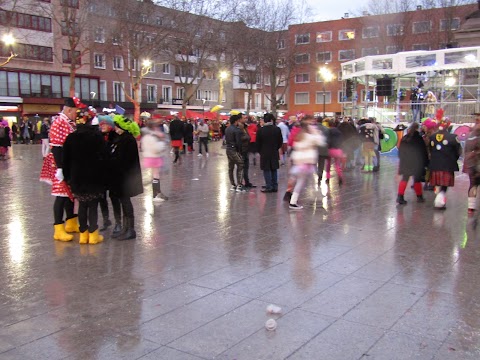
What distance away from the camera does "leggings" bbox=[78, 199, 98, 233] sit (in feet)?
19.8

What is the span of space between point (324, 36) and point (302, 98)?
29.2 ft

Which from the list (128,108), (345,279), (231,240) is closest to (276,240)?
(231,240)

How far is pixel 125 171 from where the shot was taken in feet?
20.8

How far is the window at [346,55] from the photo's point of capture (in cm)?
6334

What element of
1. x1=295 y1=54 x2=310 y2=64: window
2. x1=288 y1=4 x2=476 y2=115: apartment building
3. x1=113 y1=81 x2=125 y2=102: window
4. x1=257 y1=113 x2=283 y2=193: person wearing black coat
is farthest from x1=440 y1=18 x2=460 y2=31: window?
x1=257 y1=113 x2=283 y2=193: person wearing black coat

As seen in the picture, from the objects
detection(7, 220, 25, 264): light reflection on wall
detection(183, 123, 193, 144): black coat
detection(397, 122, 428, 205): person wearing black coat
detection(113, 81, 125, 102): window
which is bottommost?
detection(7, 220, 25, 264): light reflection on wall

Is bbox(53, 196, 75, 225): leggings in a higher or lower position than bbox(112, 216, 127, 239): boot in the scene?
higher

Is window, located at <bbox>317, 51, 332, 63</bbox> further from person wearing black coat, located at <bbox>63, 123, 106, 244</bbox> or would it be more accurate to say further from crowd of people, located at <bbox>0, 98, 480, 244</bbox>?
person wearing black coat, located at <bbox>63, 123, 106, 244</bbox>

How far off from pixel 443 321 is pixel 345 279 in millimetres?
1170

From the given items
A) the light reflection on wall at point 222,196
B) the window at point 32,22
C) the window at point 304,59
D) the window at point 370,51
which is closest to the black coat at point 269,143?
the light reflection on wall at point 222,196

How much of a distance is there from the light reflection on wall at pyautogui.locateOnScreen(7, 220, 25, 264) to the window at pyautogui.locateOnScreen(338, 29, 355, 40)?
195 feet

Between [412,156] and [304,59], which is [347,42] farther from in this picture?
[412,156]

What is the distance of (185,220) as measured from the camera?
25.5 ft

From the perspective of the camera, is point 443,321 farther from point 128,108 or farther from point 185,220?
point 128,108
